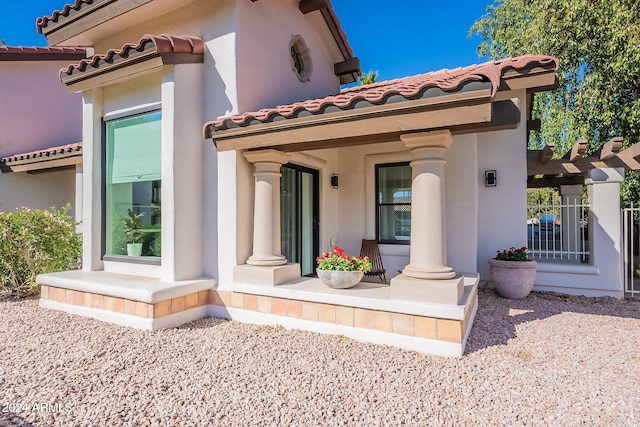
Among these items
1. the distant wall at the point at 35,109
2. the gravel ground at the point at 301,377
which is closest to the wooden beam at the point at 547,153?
the gravel ground at the point at 301,377

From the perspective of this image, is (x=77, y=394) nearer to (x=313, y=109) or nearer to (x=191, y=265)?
(x=191, y=265)

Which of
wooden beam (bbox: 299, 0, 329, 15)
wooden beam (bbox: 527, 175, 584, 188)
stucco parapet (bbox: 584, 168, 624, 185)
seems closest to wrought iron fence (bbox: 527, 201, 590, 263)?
stucco parapet (bbox: 584, 168, 624, 185)

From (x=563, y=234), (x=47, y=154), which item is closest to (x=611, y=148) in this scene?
(x=563, y=234)

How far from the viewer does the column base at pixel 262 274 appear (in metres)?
5.39

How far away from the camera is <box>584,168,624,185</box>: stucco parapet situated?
719 centimetres

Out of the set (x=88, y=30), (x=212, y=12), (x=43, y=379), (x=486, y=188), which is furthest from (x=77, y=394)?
(x=486, y=188)

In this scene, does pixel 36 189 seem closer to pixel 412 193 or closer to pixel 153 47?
pixel 153 47

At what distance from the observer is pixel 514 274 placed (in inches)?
274

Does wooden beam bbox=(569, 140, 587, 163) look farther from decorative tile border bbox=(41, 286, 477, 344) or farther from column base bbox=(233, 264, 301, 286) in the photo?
column base bbox=(233, 264, 301, 286)

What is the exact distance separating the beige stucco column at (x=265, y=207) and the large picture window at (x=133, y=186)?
181 centimetres

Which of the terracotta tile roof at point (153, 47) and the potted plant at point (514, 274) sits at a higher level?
the terracotta tile roof at point (153, 47)

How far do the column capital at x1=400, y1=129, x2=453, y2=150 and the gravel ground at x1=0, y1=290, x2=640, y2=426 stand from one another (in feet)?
8.61

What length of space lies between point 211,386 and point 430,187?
341 cm

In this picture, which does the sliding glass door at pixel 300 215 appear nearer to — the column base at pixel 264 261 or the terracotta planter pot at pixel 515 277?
the column base at pixel 264 261
